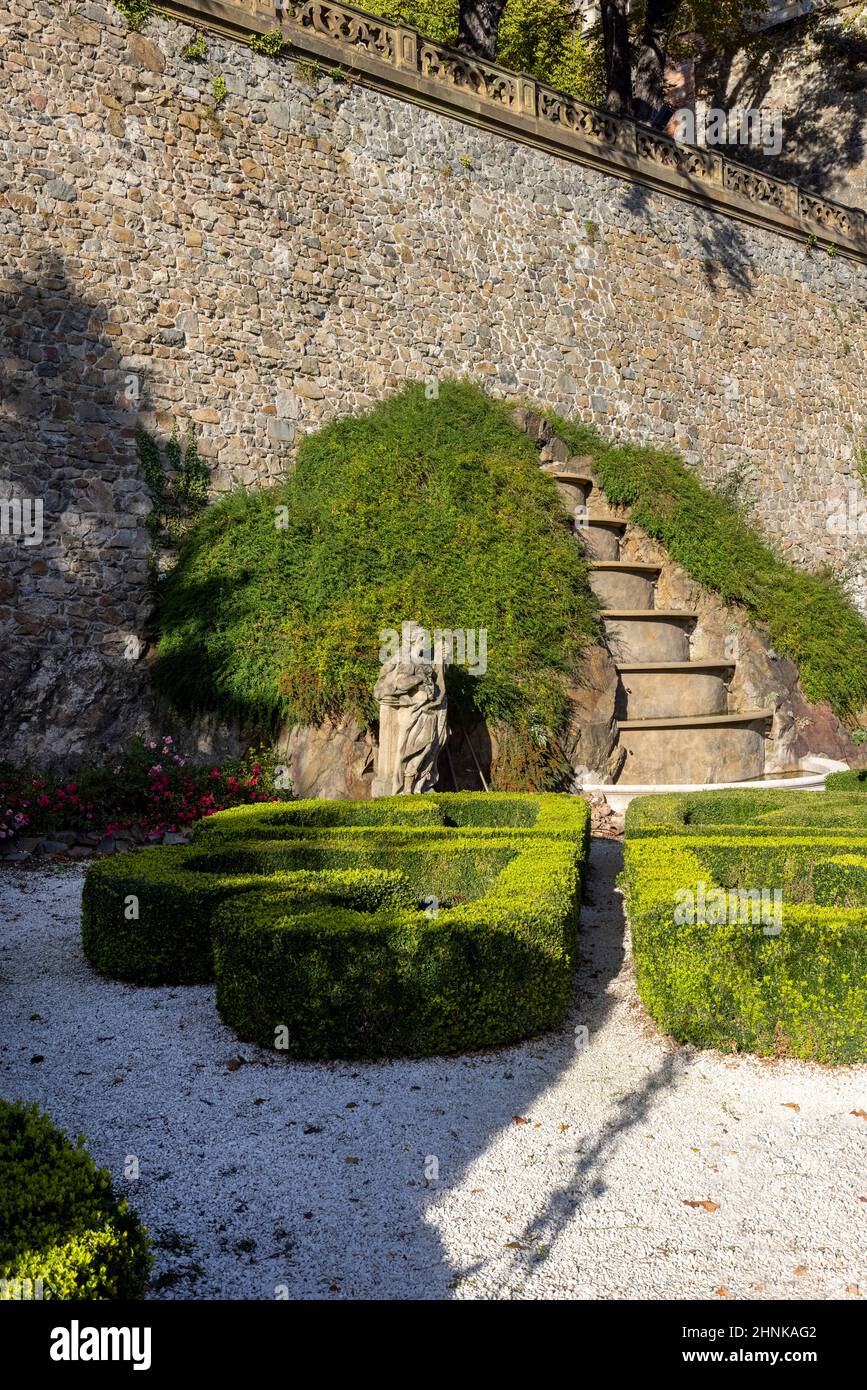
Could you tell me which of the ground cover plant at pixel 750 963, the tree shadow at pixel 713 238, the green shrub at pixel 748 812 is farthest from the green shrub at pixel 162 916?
the tree shadow at pixel 713 238

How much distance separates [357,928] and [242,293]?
34.9 feet

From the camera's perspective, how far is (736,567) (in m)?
16.0

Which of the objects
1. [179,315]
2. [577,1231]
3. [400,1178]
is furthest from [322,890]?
[179,315]

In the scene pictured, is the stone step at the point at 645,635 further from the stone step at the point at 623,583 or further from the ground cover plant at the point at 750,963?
the ground cover plant at the point at 750,963

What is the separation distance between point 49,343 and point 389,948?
9.44 m

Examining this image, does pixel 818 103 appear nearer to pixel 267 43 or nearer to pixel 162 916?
pixel 267 43

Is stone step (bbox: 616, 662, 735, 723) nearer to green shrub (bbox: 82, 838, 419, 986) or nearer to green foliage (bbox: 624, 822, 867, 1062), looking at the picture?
green shrub (bbox: 82, 838, 419, 986)

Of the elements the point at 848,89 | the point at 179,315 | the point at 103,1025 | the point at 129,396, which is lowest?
the point at 103,1025

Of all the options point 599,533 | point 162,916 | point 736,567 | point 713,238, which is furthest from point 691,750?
point 713,238

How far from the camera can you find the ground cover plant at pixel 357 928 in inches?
212

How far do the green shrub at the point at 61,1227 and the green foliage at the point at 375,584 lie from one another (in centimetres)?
781

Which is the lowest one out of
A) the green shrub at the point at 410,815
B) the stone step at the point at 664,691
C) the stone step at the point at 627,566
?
the green shrub at the point at 410,815

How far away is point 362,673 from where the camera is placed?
36.7ft

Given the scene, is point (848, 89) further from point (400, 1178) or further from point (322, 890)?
point (400, 1178)
